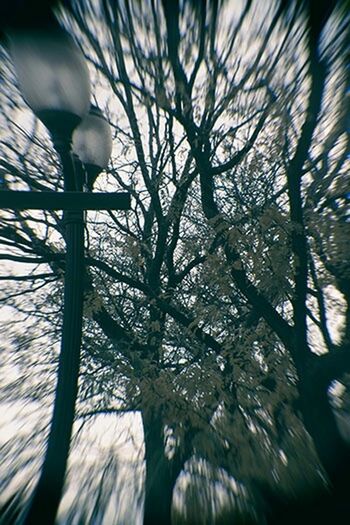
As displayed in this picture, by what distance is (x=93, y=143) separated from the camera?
2586mm

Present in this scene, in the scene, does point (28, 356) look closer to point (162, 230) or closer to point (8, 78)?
point (162, 230)

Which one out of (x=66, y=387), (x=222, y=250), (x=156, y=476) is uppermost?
(x=222, y=250)

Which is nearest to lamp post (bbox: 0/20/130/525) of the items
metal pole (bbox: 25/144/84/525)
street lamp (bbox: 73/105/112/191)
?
metal pole (bbox: 25/144/84/525)

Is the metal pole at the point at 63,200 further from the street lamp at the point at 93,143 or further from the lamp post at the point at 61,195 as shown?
the street lamp at the point at 93,143

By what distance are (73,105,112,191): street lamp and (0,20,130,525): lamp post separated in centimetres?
45

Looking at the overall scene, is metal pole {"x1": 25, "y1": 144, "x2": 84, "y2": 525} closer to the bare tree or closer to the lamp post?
the lamp post

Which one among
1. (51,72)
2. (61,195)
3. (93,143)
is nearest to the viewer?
(51,72)

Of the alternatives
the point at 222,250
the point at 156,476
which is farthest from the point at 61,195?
the point at 156,476

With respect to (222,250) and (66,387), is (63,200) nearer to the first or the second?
(66,387)

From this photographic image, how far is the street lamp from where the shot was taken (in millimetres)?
2535

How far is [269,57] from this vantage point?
14.4 feet

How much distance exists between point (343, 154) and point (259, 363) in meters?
2.55

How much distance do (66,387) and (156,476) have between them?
3368mm

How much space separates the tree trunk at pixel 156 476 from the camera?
166 inches
